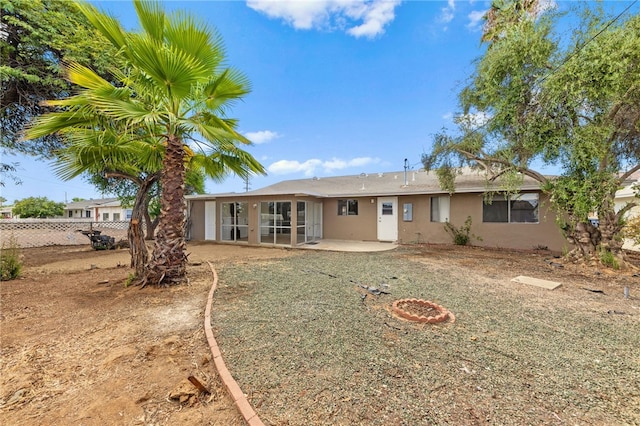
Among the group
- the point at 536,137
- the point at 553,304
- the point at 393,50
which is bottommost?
the point at 553,304

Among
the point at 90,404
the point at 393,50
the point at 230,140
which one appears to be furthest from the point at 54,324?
the point at 393,50

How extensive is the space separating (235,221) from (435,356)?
12.0 metres

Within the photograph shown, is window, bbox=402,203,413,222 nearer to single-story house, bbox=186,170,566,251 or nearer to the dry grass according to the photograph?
single-story house, bbox=186,170,566,251

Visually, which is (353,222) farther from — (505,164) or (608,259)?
(608,259)

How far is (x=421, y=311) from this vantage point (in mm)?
3906

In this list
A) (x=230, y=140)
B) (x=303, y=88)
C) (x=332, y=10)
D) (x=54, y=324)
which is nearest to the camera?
(x=54, y=324)

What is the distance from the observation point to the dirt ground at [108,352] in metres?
2.06

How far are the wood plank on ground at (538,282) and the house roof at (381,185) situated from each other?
16.9 ft

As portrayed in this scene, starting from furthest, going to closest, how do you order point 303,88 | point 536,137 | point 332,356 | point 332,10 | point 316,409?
point 303,88 → point 332,10 → point 536,137 → point 332,356 → point 316,409

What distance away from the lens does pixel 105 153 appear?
4926 millimetres

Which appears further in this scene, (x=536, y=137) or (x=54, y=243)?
(x=54, y=243)

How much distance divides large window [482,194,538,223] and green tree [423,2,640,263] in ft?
6.51

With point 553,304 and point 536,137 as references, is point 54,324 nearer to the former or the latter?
point 553,304

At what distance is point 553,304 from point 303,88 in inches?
545
